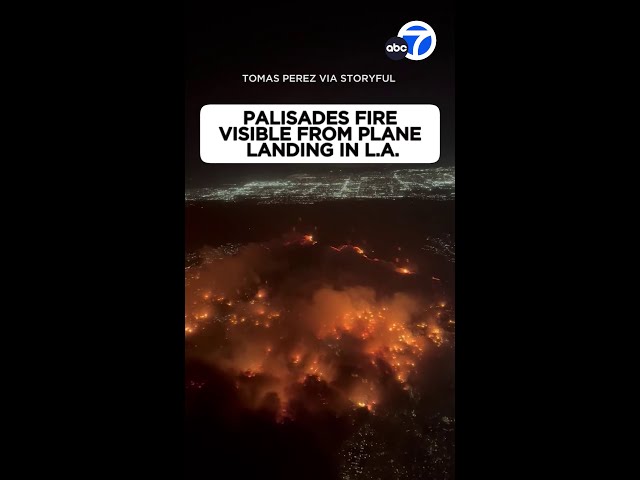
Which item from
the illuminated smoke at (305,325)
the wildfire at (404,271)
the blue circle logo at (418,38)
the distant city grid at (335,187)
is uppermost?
the blue circle logo at (418,38)

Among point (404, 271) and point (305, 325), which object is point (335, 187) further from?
point (305, 325)

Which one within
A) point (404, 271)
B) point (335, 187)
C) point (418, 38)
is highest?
point (418, 38)

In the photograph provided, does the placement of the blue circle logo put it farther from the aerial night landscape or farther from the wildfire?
the wildfire

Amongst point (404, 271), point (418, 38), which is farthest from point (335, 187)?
point (418, 38)

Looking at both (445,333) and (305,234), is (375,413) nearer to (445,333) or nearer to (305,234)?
(445,333)

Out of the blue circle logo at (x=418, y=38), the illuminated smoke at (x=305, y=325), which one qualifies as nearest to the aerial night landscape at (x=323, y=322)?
the illuminated smoke at (x=305, y=325)

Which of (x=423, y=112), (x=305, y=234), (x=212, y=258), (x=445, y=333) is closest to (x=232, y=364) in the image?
(x=212, y=258)

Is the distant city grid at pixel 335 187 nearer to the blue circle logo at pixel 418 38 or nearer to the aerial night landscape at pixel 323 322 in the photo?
the aerial night landscape at pixel 323 322

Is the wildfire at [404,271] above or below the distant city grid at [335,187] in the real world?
below
